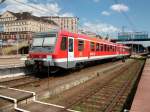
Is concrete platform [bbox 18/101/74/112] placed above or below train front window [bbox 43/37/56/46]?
below

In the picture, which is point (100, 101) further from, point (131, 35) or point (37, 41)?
point (131, 35)

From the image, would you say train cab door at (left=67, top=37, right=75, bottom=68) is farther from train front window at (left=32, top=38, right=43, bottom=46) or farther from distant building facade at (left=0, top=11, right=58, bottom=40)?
distant building facade at (left=0, top=11, right=58, bottom=40)

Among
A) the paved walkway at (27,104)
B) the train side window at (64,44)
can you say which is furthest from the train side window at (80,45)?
the paved walkway at (27,104)

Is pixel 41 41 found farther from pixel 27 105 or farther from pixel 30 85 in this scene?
pixel 27 105

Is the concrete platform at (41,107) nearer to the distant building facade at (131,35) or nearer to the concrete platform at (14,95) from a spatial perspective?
the concrete platform at (14,95)

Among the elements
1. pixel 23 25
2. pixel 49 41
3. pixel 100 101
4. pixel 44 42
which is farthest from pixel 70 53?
pixel 23 25

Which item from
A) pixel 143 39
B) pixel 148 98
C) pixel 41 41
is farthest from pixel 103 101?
pixel 143 39

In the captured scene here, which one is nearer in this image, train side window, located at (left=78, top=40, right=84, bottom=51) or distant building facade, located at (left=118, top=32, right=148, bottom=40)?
train side window, located at (left=78, top=40, right=84, bottom=51)

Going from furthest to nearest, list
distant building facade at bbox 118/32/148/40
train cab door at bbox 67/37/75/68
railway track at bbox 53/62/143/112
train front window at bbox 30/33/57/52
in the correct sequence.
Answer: distant building facade at bbox 118/32/148/40, train cab door at bbox 67/37/75/68, train front window at bbox 30/33/57/52, railway track at bbox 53/62/143/112

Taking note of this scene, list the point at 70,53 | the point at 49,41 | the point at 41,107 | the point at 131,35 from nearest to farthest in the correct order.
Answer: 1. the point at 41,107
2. the point at 49,41
3. the point at 70,53
4. the point at 131,35

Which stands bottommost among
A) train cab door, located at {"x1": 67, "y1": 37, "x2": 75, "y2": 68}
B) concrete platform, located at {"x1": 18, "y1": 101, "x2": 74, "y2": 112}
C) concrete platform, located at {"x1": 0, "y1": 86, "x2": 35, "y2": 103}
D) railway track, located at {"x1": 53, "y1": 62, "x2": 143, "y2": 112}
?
railway track, located at {"x1": 53, "y1": 62, "x2": 143, "y2": 112}

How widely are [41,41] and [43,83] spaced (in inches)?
140

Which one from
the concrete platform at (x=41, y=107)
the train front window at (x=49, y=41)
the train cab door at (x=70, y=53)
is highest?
the train front window at (x=49, y=41)

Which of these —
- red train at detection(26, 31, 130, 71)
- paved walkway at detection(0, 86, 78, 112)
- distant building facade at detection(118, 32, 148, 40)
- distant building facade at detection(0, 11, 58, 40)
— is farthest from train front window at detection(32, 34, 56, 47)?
distant building facade at detection(0, 11, 58, 40)
